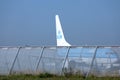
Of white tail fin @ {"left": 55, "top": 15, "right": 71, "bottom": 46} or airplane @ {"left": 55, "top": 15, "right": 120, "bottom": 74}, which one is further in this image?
white tail fin @ {"left": 55, "top": 15, "right": 71, "bottom": 46}

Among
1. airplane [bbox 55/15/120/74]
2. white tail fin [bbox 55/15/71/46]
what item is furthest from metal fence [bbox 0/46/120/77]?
white tail fin [bbox 55/15/71/46]

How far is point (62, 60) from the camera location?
16.5 metres

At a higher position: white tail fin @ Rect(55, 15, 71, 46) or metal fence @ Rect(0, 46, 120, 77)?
metal fence @ Rect(0, 46, 120, 77)

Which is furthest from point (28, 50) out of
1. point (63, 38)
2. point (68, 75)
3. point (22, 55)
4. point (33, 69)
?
point (63, 38)

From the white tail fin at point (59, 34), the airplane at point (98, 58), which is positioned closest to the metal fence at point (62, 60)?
the airplane at point (98, 58)

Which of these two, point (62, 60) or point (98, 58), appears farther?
point (62, 60)

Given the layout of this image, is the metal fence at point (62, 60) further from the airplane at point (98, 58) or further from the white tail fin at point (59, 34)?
the white tail fin at point (59, 34)

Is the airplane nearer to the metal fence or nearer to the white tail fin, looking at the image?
the metal fence

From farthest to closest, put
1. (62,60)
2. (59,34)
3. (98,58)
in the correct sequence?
(59,34) → (62,60) → (98,58)

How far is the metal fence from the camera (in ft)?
49.9

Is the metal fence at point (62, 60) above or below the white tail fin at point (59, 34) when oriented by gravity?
above

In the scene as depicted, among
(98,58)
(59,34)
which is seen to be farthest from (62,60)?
(59,34)

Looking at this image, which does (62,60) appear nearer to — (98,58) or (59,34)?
(98,58)

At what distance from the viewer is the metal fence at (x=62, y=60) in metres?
15.2
